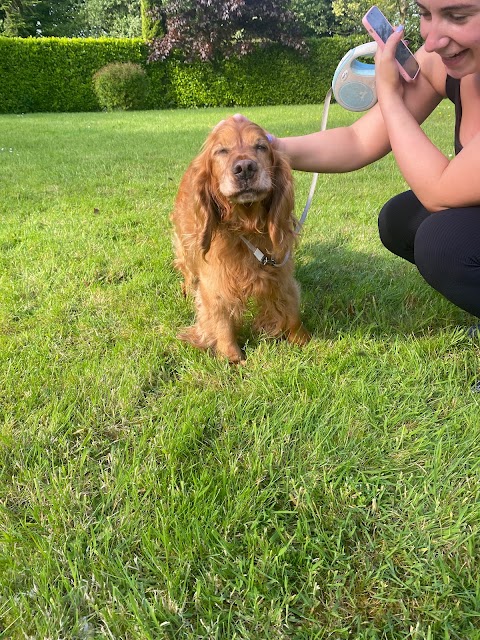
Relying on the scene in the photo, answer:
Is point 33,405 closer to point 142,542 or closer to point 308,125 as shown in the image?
point 142,542

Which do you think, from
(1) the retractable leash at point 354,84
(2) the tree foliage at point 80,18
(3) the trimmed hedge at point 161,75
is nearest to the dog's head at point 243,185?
(1) the retractable leash at point 354,84

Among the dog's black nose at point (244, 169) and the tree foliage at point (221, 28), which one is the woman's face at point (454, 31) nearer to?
the dog's black nose at point (244, 169)

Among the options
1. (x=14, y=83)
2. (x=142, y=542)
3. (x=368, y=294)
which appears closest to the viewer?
(x=142, y=542)

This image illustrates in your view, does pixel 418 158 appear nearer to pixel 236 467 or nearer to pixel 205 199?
pixel 205 199

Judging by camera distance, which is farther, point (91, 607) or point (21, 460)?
point (21, 460)

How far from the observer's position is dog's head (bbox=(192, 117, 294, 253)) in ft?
7.10

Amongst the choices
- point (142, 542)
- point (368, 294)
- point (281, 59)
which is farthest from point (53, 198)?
point (281, 59)

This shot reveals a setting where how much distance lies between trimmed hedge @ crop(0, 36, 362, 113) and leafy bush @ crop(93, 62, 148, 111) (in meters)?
0.65

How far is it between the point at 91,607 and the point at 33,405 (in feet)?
3.20

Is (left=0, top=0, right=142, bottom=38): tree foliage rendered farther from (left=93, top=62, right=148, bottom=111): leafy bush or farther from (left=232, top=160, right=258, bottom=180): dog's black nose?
(left=232, top=160, right=258, bottom=180): dog's black nose

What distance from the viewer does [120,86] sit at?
1956 centimetres

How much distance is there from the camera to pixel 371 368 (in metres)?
2.17

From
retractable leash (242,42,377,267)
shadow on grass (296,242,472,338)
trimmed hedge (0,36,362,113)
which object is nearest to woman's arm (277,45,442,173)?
retractable leash (242,42,377,267)

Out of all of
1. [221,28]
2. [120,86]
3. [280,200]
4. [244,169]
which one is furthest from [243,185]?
[221,28]
